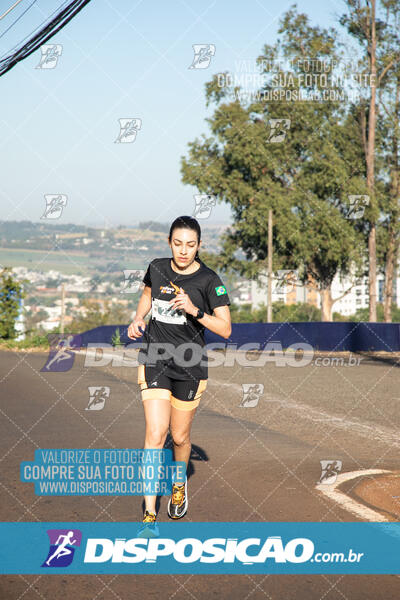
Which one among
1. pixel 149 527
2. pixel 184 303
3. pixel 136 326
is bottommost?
pixel 149 527

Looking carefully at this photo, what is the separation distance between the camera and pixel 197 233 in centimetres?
503

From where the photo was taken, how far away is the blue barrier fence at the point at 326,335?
25.9 m

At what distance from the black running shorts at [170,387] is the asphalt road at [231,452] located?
0.83m

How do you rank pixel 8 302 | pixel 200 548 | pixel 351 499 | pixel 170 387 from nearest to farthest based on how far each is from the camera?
pixel 200 548 → pixel 170 387 → pixel 351 499 → pixel 8 302

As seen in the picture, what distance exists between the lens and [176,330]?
4.99 meters

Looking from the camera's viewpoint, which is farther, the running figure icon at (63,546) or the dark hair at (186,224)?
the dark hair at (186,224)

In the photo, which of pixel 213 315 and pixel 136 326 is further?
pixel 213 315

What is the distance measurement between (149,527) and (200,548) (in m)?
0.36

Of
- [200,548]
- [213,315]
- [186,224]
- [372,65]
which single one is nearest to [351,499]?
[200,548]

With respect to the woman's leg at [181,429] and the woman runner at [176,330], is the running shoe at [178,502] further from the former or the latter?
the woman runner at [176,330]

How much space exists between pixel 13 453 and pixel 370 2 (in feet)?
120

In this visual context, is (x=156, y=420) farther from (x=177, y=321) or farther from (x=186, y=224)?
(x=186, y=224)

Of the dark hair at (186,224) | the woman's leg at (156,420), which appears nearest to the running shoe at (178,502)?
the woman's leg at (156,420)

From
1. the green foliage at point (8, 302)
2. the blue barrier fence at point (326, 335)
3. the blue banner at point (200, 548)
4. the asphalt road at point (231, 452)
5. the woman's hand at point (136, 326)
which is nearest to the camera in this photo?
the asphalt road at point (231, 452)
